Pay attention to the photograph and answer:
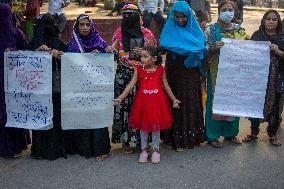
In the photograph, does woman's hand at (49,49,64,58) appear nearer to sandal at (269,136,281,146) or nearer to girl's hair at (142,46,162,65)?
girl's hair at (142,46,162,65)

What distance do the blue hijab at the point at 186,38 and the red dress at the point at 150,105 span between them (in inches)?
11.6

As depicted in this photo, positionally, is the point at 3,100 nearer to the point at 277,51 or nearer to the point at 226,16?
the point at 226,16

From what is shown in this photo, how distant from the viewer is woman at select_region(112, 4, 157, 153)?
4.76 m

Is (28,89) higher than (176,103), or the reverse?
(28,89)

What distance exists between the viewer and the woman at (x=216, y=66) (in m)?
4.98

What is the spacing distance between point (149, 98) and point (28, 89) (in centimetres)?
135

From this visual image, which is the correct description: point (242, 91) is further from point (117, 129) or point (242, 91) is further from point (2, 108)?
point (2, 108)

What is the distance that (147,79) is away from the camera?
4.72m

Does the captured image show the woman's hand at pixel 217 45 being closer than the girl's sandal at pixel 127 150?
Yes

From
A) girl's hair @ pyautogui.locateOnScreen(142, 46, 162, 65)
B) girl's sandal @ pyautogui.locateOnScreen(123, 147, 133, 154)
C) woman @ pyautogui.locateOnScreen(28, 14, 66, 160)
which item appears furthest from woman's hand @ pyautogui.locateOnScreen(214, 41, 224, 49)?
woman @ pyautogui.locateOnScreen(28, 14, 66, 160)

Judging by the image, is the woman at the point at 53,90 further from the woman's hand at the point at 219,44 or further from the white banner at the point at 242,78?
the white banner at the point at 242,78

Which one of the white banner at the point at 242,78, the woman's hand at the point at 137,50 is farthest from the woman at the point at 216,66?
the woman's hand at the point at 137,50

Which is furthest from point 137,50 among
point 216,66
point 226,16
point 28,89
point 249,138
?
A: point 249,138

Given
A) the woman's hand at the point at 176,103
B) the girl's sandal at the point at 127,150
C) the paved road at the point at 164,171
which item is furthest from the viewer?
the girl's sandal at the point at 127,150
